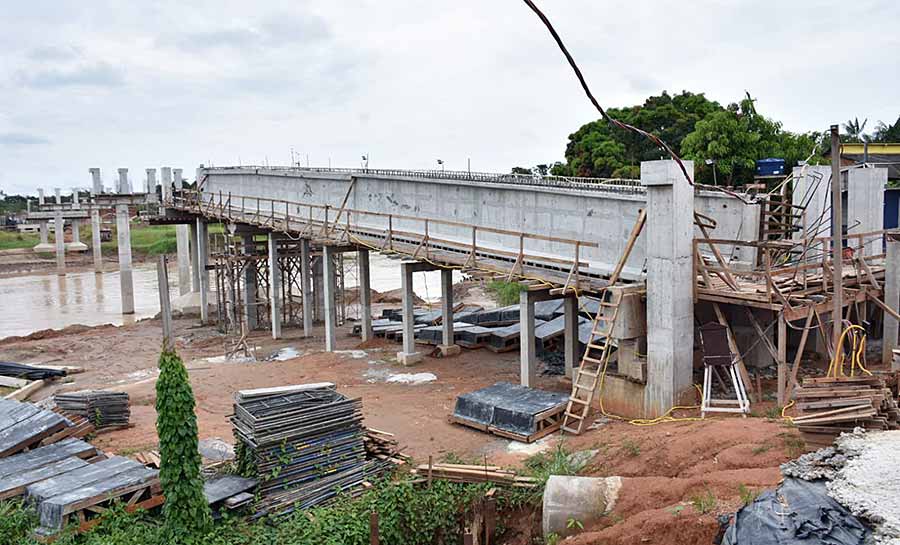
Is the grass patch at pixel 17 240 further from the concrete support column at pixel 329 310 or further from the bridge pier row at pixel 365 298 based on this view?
the bridge pier row at pixel 365 298

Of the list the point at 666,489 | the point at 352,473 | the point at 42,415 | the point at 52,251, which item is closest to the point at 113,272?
the point at 52,251

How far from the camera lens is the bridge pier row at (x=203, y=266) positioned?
35.2 m

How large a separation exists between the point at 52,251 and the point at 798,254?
69404 millimetres

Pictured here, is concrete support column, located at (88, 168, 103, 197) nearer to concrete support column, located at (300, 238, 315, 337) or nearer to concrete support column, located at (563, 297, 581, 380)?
concrete support column, located at (300, 238, 315, 337)

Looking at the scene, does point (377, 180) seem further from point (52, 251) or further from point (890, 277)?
point (52, 251)

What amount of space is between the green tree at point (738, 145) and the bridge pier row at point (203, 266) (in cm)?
2260

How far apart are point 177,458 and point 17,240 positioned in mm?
77870

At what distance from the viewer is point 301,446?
1223 cm

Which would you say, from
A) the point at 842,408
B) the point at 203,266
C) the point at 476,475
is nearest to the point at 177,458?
the point at 476,475

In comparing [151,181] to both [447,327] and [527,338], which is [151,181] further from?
[527,338]

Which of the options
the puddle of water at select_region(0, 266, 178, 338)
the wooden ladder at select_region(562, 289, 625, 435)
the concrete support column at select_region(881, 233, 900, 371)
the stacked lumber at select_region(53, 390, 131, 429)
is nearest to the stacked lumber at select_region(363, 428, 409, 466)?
the wooden ladder at select_region(562, 289, 625, 435)

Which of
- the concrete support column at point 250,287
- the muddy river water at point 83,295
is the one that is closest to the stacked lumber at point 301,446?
the concrete support column at point 250,287

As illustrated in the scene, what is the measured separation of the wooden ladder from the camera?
14.4 meters

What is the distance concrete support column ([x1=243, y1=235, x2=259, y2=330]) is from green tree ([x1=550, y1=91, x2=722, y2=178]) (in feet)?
62.6
